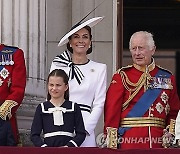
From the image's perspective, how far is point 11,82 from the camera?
9.22 meters

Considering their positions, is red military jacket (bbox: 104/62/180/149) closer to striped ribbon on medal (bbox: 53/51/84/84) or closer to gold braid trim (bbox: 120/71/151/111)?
gold braid trim (bbox: 120/71/151/111)

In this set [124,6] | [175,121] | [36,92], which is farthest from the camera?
[124,6]

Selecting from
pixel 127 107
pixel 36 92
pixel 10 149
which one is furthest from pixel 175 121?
pixel 36 92

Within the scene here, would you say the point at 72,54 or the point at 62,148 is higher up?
the point at 72,54

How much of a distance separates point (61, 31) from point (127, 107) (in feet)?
11.6

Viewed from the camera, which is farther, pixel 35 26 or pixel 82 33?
pixel 35 26

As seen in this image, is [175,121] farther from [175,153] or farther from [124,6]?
[124,6]

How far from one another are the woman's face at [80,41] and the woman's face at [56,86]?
0.46 meters

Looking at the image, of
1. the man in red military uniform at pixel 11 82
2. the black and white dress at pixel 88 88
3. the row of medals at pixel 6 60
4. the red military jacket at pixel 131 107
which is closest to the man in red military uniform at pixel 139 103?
the red military jacket at pixel 131 107

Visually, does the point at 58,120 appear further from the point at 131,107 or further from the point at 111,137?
the point at 131,107

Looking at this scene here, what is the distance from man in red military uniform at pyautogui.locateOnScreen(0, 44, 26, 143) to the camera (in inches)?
357

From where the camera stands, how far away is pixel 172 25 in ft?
46.0

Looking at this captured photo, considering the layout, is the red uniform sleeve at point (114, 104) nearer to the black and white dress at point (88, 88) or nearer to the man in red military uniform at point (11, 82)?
the black and white dress at point (88, 88)

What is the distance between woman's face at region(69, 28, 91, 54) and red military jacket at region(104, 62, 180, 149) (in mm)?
384
